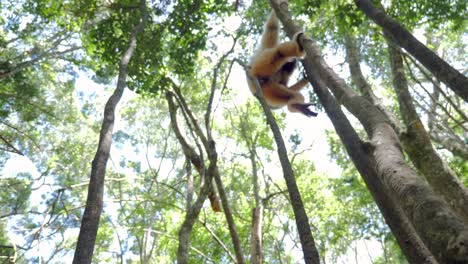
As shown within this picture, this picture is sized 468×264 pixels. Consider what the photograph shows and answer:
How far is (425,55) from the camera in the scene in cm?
326

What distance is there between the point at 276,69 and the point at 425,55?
318 cm

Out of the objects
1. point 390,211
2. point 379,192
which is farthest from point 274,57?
point 390,211

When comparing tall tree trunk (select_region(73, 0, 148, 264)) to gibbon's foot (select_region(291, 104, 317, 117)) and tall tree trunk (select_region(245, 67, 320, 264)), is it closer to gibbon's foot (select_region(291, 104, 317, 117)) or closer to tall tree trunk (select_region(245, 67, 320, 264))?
tall tree trunk (select_region(245, 67, 320, 264))

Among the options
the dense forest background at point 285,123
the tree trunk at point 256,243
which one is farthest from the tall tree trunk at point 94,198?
the tree trunk at point 256,243

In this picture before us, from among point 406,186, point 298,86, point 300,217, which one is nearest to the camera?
point 406,186

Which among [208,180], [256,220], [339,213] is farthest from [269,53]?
[339,213]

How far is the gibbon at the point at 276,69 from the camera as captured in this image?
5.43 metres

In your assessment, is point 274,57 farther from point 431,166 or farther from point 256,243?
point 256,243

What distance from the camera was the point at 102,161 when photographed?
2.63 m

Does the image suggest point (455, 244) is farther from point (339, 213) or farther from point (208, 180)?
point (339, 213)

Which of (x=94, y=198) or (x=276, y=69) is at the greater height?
(x=276, y=69)

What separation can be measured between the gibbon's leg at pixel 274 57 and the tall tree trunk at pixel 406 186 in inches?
39.0

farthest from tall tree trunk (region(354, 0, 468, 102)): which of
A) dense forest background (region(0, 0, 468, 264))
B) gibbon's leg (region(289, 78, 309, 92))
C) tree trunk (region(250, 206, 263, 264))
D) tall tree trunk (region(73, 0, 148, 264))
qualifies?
tree trunk (region(250, 206, 263, 264))

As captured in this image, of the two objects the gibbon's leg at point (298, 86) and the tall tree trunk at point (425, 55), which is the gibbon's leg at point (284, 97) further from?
the tall tree trunk at point (425, 55)
